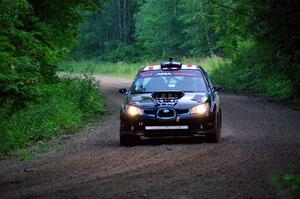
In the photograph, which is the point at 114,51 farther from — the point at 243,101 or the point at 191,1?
the point at 243,101

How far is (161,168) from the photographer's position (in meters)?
10.9

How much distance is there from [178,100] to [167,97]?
0.32m

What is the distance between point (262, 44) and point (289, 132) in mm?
10490

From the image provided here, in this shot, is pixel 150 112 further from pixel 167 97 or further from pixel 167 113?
pixel 167 97

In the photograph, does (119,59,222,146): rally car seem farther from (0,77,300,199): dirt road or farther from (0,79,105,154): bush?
(0,79,105,154): bush

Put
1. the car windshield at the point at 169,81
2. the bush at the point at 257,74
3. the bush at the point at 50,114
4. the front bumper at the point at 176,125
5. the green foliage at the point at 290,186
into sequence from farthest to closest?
the bush at the point at 257,74, the bush at the point at 50,114, the car windshield at the point at 169,81, the front bumper at the point at 176,125, the green foliage at the point at 290,186

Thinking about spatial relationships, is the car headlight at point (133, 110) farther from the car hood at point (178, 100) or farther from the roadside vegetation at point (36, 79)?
the roadside vegetation at point (36, 79)

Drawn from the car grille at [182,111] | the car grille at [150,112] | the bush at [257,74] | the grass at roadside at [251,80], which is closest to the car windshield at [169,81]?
the car grille at [150,112]

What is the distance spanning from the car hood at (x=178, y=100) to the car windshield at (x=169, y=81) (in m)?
0.41

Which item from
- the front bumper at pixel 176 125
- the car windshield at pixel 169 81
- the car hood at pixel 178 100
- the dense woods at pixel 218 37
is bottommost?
the front bumper at pixel 176 125

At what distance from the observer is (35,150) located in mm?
14977

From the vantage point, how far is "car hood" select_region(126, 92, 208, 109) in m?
14.2

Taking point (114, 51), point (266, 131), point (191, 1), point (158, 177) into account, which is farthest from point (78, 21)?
point (114, 51)

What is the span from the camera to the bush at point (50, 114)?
52.3ft
